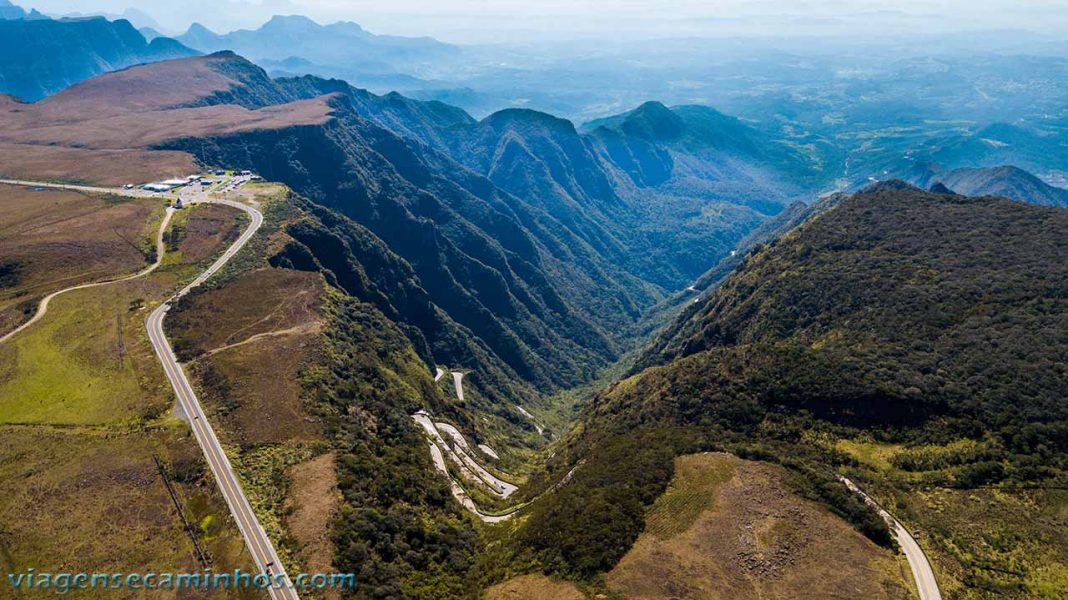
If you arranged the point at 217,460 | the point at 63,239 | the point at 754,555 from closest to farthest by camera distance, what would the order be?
the point at 754,555 < the point at 217,460 < the point at 63,239

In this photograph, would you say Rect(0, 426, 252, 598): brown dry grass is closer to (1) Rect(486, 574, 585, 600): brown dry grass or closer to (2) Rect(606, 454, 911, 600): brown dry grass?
(1) Rect(486, 574, 585, 600): brown dry grass

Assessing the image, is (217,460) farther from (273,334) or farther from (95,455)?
(273,334)

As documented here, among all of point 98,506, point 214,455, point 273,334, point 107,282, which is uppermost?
point 107,282

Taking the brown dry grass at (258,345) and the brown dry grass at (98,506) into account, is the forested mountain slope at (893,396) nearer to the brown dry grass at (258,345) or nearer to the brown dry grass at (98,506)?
the brown dry grass at (98,506)

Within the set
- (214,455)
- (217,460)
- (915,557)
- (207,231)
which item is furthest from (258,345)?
(915,557)

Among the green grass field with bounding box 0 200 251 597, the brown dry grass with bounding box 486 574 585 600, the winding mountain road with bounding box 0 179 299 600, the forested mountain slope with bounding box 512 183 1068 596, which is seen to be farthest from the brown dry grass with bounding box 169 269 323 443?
the forested mountain slope with bounding box 512 183 1068 596

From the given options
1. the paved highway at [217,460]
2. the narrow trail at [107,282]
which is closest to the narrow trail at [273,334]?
the paved highway at [217,460]
